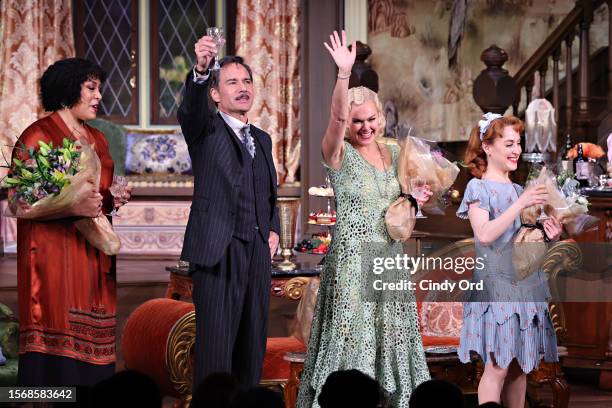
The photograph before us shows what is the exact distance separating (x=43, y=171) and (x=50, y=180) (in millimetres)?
41

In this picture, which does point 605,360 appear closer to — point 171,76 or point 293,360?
point 293,360

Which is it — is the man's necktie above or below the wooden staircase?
below

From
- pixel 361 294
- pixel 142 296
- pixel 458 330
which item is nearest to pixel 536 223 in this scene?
pixel 361 294

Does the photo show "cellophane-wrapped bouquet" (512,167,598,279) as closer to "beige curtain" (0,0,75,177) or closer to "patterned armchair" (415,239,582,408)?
"patterned armchair" (415,239,582,408)

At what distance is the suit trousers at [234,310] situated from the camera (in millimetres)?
3957

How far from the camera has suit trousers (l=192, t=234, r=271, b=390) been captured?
396cm

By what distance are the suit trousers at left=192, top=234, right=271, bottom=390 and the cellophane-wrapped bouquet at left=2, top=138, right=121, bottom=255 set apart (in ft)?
1.73

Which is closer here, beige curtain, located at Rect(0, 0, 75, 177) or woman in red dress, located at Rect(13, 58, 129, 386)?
woman in red dress, located at Rect(13, 58, 129, 386)

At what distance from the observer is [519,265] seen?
4.08 meters

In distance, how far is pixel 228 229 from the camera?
3932mm

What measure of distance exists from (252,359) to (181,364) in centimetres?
87

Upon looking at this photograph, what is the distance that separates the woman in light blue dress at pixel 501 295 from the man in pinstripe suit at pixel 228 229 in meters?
Result: 0.78

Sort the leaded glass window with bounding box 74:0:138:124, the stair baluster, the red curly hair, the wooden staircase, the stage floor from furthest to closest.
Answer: the leaded glass window with bounding box 74:0:138:124
the stair baluster
the wooden staircase
the stage floor
the red curly hair

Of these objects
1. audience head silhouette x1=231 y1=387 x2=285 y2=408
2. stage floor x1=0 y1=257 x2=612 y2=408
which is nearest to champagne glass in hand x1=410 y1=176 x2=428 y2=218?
audience head silhouette x1=231 y1=387 x2=285 y2=408
